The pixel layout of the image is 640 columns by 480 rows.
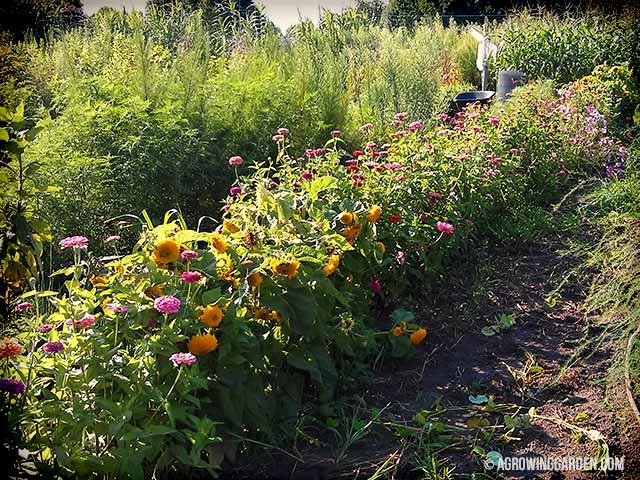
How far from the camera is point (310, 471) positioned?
2.44m

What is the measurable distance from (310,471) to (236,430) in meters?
0.30

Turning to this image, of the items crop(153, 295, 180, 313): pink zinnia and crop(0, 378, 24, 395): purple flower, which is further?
crop(153, 295, 180, 313): pink zinnia

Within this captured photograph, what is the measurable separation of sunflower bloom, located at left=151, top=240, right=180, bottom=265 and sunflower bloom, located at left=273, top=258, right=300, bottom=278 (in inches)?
13.3

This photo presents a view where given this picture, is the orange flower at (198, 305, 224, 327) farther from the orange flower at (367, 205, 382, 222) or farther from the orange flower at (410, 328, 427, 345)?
the orange flower at (410, 328, 427, 345)

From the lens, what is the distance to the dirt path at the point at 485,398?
2479 millimetres

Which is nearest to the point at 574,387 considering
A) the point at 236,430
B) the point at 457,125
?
the point at 236,430

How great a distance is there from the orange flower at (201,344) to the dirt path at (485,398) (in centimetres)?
51

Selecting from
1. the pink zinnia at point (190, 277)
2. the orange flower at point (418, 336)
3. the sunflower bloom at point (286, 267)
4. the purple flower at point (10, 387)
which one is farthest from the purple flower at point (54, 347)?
the orange flower at point (418, 336)

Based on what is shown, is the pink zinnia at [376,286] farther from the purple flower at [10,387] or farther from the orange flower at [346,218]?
the purple flower at [10,387]

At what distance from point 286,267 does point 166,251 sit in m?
0.41

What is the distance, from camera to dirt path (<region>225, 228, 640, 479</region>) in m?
2.48

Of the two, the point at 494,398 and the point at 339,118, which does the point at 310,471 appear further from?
the point at 339,118

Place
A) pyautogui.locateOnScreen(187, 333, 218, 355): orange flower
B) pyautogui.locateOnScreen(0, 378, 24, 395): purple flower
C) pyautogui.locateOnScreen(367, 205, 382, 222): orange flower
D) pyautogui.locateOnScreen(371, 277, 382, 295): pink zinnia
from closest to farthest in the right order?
pyautogui.locateOnScreen(0, 378, 24, 395): purple flower
pyautogui.locateOnScreen(187, 333, 218, 355): orange flower
pyautogui.locateOnScreen(367, 205, 382, 222): orange flower
pyautogui.locateOnScreen(371, 277, 382, 295): pink zinnia

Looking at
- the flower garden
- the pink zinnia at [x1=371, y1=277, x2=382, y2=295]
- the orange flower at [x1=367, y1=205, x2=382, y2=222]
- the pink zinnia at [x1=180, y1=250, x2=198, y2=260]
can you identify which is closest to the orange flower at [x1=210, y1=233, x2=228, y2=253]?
the flower garden
